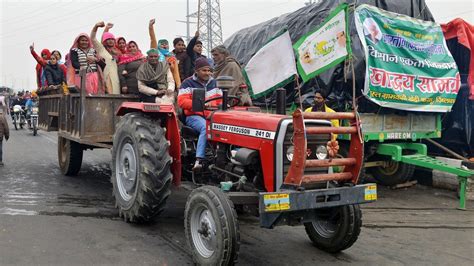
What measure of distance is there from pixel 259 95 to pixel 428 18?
364 centimetres

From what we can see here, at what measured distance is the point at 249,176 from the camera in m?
4.22

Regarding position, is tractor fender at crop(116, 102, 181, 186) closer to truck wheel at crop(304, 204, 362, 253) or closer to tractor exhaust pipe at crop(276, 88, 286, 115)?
tractor exhaust pipe at crop(276, 88, 286, 115)

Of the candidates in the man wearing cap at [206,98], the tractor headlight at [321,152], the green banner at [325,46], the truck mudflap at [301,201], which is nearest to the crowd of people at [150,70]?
the man wearing cap at [206,98]

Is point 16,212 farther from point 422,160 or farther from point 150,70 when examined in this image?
point 422,160

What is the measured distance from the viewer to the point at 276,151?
150 inches

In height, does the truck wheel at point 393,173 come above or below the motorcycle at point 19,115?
below

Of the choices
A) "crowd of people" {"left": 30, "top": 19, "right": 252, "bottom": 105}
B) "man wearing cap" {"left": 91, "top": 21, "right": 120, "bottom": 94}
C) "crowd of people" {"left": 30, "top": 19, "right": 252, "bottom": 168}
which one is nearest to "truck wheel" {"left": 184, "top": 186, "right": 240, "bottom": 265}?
"crowd of people" {"left": 30, "top": 19, "right": 252, "bottom": 168}

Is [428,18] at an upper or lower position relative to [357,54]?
upper

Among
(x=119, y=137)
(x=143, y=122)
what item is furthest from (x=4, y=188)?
(x=143, y=122)

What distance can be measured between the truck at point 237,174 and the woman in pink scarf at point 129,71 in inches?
48.6

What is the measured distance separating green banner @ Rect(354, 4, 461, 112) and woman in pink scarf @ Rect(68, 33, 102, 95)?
4.35m

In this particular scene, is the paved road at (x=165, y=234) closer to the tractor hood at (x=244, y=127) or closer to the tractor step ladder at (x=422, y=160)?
the tractor step ladder at (x=422, y=160)

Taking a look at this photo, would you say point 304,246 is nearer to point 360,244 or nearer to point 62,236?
point 360,244

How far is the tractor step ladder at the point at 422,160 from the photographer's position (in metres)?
6.79
